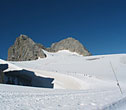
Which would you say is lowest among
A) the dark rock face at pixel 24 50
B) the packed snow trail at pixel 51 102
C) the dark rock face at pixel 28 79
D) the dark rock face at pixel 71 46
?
the packed snow trail at pixel 51 102

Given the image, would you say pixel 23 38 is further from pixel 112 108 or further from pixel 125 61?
pixel 112 108

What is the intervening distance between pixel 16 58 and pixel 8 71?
1795 inches

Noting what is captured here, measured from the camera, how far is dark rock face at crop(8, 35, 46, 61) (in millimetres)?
57781

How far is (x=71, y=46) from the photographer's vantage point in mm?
95875

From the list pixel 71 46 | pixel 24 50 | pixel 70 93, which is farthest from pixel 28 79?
pixel 71 46

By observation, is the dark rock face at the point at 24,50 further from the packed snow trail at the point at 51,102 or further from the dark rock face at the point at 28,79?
the packed snow trail at the point at 51,102

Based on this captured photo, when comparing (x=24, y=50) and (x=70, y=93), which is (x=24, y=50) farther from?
(x=70, y=93)

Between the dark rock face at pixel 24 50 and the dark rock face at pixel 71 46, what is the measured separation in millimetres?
26595

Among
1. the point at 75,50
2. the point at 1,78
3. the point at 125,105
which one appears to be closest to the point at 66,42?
the point at 75,50

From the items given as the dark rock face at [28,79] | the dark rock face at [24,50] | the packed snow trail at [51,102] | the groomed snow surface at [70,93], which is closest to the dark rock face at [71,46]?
the dark rock face at [24,50]

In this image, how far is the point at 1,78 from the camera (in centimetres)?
1317

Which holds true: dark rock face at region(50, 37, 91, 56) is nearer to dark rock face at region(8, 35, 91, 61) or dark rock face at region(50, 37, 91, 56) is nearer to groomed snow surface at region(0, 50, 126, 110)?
dark rock face at region(8, 35, 91, 61)

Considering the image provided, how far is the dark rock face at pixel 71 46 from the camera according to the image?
92.3m

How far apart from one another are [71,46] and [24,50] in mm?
39073
